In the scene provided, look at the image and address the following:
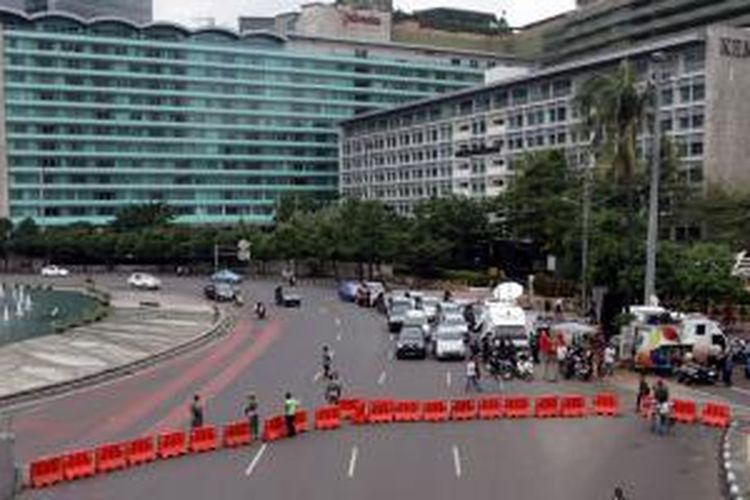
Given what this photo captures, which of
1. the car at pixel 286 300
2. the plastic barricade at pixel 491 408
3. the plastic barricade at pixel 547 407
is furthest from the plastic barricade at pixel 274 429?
the car at pixel 286 300

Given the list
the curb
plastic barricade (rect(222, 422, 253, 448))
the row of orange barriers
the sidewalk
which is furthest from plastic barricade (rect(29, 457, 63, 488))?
the row of orange barriers

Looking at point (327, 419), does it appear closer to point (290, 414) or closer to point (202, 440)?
point (290, 414)

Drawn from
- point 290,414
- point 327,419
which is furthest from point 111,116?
point 290,414

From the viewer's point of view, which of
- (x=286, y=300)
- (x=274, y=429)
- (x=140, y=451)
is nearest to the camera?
(x=140, y=451)

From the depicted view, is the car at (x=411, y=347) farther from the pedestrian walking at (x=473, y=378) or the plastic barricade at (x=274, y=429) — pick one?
the plastic barricade at (x=274, y=429)

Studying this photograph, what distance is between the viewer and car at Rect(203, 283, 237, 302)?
86938 millimetres

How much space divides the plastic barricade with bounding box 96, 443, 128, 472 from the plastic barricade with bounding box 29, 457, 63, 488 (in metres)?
1.27

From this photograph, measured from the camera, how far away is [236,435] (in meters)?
32.2

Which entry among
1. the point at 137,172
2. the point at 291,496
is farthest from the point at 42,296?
the point at 137,172

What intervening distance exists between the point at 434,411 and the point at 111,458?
11.0 m

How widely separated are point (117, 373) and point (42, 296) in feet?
188

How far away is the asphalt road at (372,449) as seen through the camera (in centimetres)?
2670

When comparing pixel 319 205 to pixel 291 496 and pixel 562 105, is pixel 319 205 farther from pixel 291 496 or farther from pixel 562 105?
pixel 291 496

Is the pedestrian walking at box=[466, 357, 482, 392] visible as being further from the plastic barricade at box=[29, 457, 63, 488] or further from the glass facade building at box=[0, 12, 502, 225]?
the glass facade building at box=[0, 12, 502, 225]
